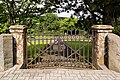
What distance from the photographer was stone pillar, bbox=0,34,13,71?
18.1 ft

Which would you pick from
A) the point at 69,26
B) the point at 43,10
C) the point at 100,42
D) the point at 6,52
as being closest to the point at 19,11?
the point at 43,10

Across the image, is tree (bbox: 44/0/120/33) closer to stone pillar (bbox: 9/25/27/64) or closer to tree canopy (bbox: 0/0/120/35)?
tree canopy (bbox: 0/0/120/35)

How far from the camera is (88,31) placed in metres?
8.37

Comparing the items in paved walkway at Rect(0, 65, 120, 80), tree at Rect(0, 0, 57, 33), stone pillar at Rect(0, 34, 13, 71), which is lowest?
paved walkway at Rect(0, 65, 120, 80)

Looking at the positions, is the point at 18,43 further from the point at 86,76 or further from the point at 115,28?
the point at 115,28

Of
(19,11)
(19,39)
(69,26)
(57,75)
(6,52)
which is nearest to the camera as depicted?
(57,75)

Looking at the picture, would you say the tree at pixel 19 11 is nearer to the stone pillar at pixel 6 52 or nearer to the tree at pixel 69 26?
the tree at pixel 69 26

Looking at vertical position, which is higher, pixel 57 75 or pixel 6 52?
pixel 6 52

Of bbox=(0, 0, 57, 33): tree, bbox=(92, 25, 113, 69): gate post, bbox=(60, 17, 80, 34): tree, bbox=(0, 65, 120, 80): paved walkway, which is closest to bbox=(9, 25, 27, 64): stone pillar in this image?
bbox=(0, 65, 120, 80): paved walkway

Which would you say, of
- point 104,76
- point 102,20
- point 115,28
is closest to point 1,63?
point 104,76

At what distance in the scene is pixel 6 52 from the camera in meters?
5.69

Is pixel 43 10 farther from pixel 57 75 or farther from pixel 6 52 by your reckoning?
pixel 57 75

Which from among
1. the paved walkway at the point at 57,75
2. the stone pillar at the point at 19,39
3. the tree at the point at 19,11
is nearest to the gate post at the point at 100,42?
the paved walkway at the point at 57,75

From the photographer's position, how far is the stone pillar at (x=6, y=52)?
551 centimetres
